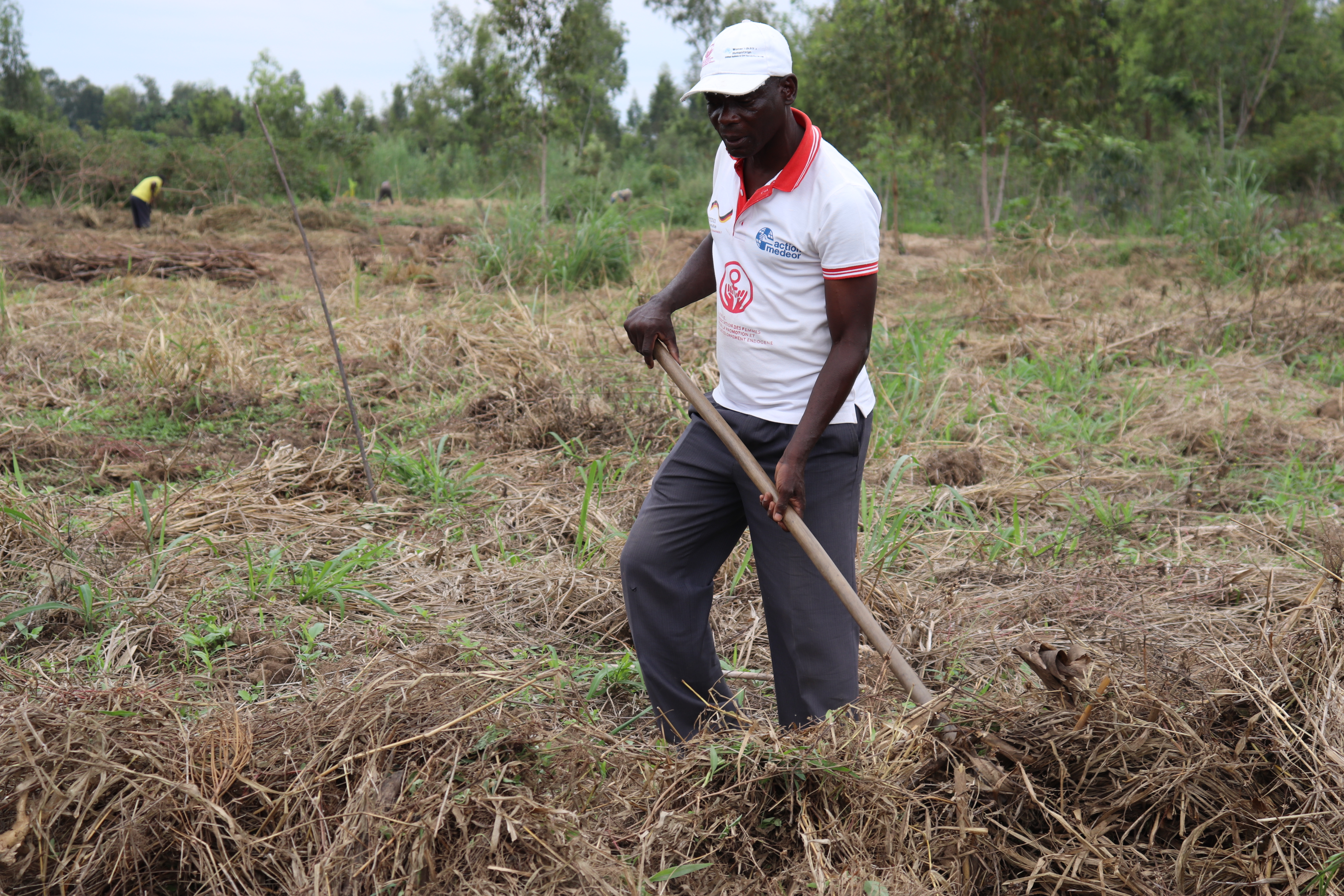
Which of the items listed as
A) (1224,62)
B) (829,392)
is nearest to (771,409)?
(829,392)

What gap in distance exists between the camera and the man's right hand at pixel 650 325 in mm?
2260

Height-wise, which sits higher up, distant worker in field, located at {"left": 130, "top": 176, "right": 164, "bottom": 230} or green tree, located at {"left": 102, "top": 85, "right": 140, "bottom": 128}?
green tree, located at {"left": 102, "top": 85, "right": 140, "bottom": 128}

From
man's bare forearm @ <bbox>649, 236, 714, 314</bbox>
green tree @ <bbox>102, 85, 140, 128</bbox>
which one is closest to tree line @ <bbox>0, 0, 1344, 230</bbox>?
man's bare forearm @ <bbox>649, 236, 714, 314</bbox>

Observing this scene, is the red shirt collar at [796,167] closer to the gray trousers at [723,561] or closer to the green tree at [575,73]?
the gray trousers at [723,561]

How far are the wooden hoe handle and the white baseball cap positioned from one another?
2.14ft

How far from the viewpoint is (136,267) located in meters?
8.10

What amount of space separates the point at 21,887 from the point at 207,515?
1893mm

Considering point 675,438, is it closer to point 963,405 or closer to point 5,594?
point 963,405

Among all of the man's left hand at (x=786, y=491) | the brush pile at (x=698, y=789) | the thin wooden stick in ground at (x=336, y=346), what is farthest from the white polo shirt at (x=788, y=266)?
the thin wooden stick in ground at (x=336, y=346)

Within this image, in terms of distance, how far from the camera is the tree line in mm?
10461

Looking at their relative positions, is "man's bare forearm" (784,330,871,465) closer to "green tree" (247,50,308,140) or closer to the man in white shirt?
the man in white shirt

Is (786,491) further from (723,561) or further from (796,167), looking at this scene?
(796,167)

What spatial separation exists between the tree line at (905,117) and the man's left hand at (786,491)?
22.7 feet

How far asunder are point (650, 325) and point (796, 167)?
0.55 meters
